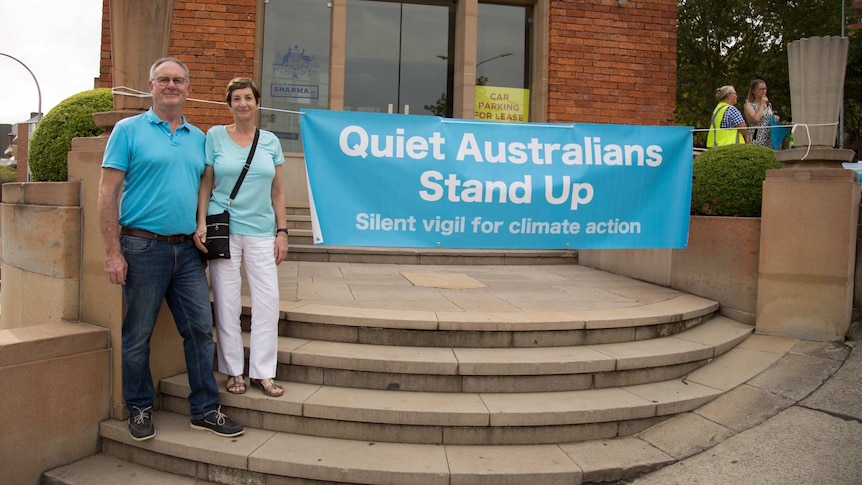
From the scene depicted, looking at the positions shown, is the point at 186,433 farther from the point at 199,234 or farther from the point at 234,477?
the point at 199,234

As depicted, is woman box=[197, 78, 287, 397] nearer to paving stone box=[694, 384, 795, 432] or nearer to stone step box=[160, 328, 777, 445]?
stone step box=[160, 328, 777, 445]

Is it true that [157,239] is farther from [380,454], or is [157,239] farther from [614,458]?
[614,458]

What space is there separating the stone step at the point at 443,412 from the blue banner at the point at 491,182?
1416 mm

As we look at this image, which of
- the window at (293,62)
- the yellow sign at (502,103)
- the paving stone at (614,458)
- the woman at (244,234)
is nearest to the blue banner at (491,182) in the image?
the woman at (244,234)

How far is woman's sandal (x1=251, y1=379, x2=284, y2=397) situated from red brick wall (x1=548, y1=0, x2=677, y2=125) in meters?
8.13

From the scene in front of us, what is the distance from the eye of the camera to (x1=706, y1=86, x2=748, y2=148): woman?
24.0ft

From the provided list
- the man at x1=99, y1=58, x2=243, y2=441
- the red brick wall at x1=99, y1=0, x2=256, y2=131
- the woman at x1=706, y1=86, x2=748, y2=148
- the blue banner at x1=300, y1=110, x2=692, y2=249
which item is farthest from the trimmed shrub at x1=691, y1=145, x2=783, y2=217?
the red brick wall at x1=99, y1=0, x2=256, y2=131

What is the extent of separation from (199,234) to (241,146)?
24.4 inches

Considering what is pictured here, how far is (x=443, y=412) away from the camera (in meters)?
3.68

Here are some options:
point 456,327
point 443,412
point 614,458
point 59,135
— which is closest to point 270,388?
point 443,412

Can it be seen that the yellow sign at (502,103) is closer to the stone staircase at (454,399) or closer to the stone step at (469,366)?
the stone staircase at (454,399)

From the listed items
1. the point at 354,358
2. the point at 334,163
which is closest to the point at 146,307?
the point at 354,358

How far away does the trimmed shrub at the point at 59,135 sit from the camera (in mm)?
4422

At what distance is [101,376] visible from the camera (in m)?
3.85
